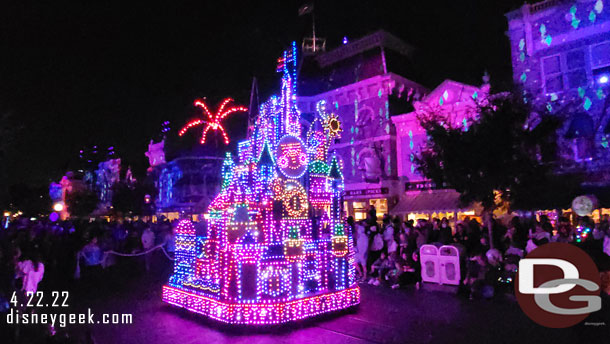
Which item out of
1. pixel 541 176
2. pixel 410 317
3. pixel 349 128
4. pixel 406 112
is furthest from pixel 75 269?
pixel 406 112

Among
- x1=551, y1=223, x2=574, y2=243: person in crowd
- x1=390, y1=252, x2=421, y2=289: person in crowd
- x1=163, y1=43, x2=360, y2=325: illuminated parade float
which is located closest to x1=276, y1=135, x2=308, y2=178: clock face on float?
x1=163, y1=43, x2=360, y2=325: illuminated parade float

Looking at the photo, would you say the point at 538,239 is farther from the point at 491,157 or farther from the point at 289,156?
the point at 289,156

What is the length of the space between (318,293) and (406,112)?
752 inches

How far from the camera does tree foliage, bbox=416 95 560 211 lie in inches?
512

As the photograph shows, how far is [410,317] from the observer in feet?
25.7

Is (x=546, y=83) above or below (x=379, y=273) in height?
above

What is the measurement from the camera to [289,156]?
8180 mm

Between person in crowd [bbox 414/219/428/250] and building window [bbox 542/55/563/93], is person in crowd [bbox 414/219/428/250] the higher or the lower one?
the lower one

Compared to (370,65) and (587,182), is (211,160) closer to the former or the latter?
(370,65)

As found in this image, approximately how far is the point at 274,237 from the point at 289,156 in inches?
66.1

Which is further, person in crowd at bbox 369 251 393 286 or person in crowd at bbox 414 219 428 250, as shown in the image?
person in crowd at bbox 414 219 428 250

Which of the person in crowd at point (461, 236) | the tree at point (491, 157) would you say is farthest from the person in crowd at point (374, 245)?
the tree at point (491, 157)

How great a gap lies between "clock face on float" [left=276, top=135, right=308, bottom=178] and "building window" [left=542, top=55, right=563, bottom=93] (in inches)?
617
